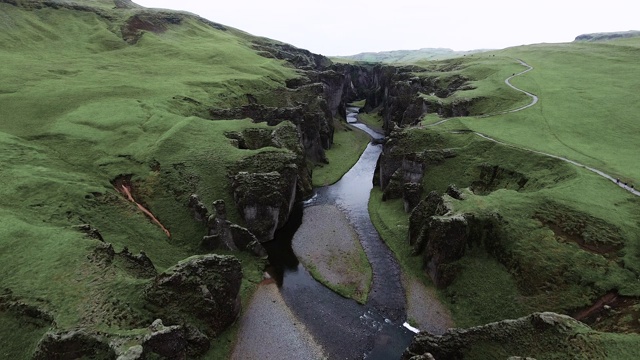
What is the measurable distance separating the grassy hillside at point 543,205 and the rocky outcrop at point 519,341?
5.14 m

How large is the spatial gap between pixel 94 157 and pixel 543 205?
6633 cm

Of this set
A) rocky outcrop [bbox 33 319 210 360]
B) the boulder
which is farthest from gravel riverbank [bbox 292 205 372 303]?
rocky outcrop [bbox 33 319 210 360]

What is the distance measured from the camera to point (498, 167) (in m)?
59.7

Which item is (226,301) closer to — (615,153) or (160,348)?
(160,348)

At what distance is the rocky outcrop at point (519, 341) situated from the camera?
29.3m

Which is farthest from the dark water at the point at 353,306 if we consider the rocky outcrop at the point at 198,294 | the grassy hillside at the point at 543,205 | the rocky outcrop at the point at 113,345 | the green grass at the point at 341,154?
the green grass at the point at 341,154

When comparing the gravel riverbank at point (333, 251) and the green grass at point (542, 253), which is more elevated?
the green grass at point (542, 253)

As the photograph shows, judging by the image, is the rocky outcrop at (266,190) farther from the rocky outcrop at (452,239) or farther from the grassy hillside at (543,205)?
the rocky outcrop at (452,239)

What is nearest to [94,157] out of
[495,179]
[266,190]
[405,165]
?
[266,190]

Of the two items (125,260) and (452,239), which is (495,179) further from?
(125,260)

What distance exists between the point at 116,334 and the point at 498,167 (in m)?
Result: 55.5

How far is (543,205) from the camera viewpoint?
152 ft

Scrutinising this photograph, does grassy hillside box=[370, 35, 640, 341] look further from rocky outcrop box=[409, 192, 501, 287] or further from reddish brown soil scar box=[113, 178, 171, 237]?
reddish brown soil scar box=[113, 178, 171, 237]

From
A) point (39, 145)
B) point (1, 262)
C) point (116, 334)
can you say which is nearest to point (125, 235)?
point (1, 262)
